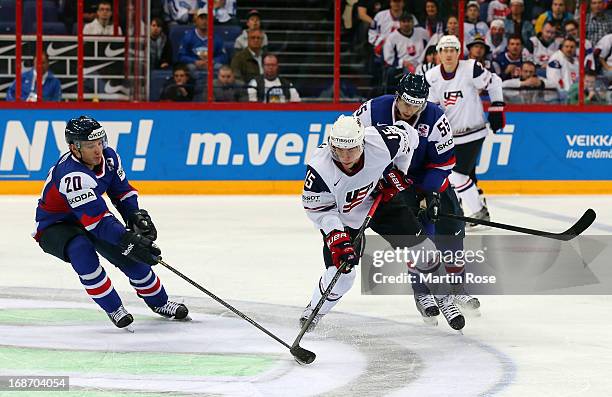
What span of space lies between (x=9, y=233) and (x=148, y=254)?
138 inches

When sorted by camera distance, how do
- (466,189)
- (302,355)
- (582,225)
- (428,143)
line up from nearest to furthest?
1. (302,355)
2. (428,143)
3. (582,225)
4. (466,189)

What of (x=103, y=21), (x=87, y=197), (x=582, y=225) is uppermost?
(x=103, y=21)

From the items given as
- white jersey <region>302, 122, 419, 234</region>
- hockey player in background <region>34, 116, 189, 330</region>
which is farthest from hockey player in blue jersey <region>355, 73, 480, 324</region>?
hockey player in background <region>34, 116, 189, 330</region>

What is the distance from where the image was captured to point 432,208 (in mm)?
5188

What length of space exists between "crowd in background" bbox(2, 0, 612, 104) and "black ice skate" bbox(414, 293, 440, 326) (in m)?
5.69

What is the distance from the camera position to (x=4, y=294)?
19.5ft

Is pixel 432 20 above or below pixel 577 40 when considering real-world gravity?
above

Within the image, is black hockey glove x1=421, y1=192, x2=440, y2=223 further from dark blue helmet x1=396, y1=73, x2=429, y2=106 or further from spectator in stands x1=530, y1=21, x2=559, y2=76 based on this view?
spectator in stands x1=530, y1=21, x2=559, y2=76

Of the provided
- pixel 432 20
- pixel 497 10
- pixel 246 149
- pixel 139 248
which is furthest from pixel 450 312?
pixel 497 10

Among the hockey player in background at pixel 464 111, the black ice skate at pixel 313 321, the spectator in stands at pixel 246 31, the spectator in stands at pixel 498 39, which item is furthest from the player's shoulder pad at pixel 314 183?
the spectator in stands at pixel 498 39

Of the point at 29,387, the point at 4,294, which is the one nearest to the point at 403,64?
the point at 4,294

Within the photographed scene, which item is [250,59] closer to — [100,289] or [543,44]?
[543,44]

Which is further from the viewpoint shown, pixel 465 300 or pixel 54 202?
pixel 465 300

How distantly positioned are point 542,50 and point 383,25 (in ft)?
4.94
